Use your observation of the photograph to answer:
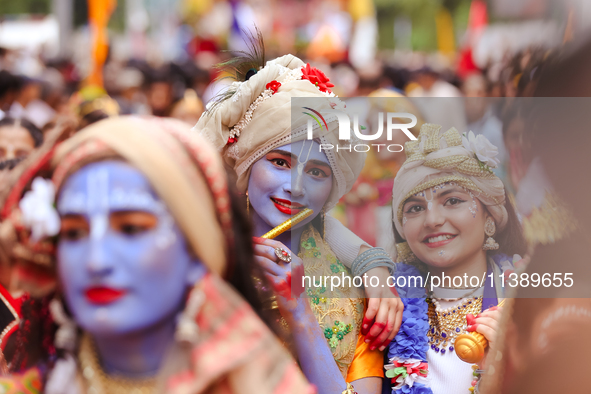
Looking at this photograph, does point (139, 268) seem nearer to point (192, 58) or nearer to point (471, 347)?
point (471, 347)

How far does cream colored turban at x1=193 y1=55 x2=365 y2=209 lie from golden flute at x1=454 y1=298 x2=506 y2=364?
2.44ft

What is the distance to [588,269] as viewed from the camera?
209 centimetres

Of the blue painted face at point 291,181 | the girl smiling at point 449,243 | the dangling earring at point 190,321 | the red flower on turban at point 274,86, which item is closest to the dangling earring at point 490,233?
→ the girl smiling at point 449,243

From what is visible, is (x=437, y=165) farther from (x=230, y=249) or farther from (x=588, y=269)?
(x=230, y=249)

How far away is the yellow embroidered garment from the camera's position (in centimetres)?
227

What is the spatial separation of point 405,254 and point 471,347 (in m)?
0.44

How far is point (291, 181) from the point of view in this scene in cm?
227

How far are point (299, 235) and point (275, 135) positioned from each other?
426mm

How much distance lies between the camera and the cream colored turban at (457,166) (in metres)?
2.20

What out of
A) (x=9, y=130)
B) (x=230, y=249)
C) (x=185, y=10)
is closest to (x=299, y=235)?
(x=230, y=249)

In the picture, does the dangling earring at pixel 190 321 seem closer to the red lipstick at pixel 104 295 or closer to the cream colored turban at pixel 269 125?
the red lipstick at pixel 104 295

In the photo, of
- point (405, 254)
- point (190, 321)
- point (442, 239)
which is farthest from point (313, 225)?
point (190, 321)

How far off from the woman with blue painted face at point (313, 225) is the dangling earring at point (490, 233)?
0.38 meters

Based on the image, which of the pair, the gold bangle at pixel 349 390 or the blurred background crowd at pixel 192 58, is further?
the blurred background crowd at pixel 192 58
